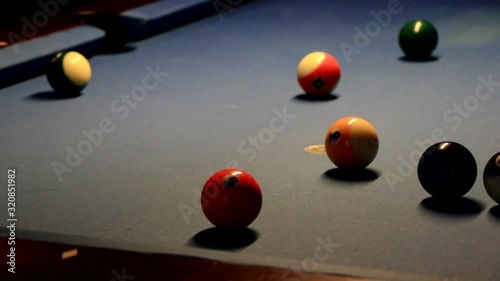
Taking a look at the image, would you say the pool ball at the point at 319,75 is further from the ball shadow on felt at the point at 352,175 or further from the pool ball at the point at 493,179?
the pool ball at the point at 493,179

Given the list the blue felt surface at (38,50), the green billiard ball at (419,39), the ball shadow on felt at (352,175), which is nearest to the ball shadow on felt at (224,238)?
the ball shadow on felt at (352,175)

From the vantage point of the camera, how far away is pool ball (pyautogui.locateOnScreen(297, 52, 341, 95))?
18.7ft

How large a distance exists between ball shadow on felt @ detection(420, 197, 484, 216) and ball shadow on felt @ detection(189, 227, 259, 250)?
794 millimetres

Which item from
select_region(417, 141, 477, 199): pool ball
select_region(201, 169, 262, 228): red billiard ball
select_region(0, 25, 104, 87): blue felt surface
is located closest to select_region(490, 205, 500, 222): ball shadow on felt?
select_region(417, 141, 477, 199): pool ball

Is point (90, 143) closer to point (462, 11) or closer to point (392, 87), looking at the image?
point (392, 87)

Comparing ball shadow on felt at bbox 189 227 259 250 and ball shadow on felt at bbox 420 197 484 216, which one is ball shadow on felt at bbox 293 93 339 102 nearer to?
ball shadow on felt at bbox 420 197 484 216

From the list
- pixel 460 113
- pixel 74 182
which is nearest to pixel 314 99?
pixel 460 113

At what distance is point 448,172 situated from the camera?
12.3 feet

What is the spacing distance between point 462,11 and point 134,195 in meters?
5.46

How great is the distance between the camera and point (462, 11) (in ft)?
28.2

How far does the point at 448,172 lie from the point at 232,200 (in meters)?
0.96

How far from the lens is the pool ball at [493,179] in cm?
366

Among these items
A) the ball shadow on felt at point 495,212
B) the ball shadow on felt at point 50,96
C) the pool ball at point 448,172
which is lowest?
the ball shadow on felt at point 50,96

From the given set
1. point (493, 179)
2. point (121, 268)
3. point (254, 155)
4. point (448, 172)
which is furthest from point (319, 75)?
point (121, 268)
